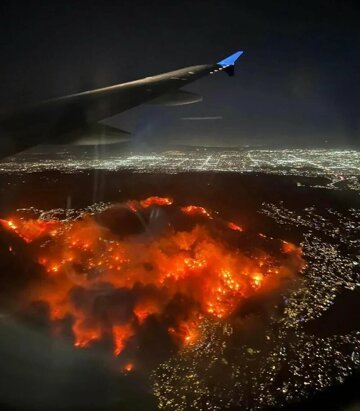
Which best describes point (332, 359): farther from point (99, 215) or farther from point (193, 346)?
point (99, 215)

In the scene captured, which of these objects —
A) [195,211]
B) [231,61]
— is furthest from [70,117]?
[195,211]

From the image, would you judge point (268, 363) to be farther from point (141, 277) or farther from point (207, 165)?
point (207, 165)

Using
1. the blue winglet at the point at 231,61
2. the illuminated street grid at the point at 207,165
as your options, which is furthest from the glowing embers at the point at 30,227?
the illuminated street grid at the point at 207,165

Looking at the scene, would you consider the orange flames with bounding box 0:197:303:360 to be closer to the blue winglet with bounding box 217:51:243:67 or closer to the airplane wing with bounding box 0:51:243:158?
the airplane wing with bounding box 0:51:243:158

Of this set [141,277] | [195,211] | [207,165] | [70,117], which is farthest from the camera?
[207,165]

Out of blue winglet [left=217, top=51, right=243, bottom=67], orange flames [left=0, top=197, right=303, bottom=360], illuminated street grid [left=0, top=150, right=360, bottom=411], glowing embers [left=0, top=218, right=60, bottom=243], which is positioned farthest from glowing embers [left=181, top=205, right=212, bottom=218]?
blue winglet [left=217, top=51, right=243, bottom=67]

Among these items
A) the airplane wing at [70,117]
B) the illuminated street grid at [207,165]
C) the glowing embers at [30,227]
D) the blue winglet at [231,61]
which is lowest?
the illuminated street grid at [207,165]

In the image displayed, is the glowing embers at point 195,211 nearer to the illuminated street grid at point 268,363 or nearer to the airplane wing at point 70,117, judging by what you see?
the illuminated street grid at point 268,363
